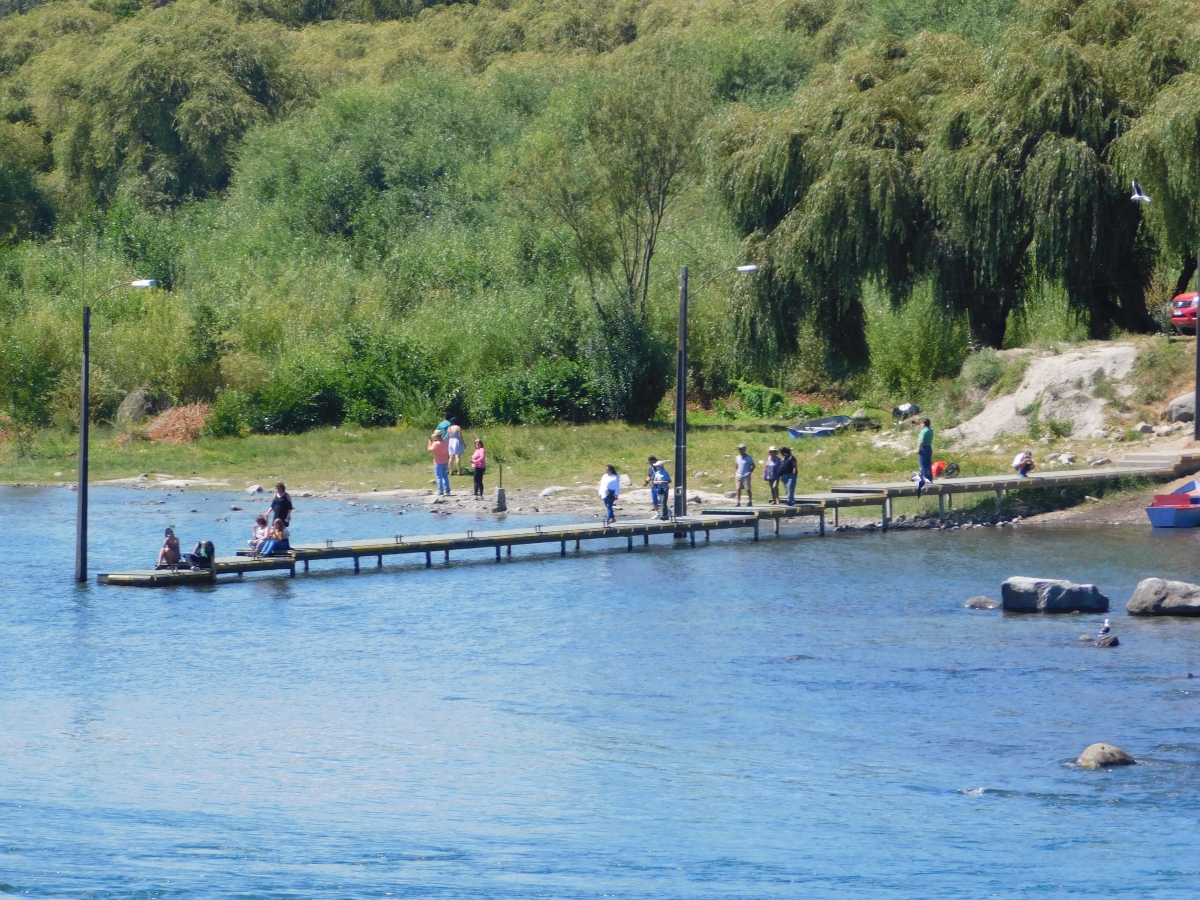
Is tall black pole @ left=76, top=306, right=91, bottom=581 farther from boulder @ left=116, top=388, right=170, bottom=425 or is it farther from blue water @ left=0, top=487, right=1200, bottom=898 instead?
boulder @ left=116, top=388, right=170, bottom=425

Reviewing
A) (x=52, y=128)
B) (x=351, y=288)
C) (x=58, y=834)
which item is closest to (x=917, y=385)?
(x=351, y=288)

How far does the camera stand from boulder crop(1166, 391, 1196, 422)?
Answer: 41656mm

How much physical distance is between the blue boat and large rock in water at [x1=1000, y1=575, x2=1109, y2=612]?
1052 centimetres

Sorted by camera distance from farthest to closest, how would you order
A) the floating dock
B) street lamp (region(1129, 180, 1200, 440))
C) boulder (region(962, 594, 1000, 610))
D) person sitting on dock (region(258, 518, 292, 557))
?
street lamp (region(1129, 180, 1200, 440)) → person sitting on dock (region(258, 518, 292, 557)) → the floating dock → boulder (region(962, 594, 1000, 610))

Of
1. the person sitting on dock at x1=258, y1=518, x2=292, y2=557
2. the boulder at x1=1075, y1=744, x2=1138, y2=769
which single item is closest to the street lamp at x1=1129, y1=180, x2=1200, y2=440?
the person sitting on dock at x1=258, y1=518, x2=292, y2=557

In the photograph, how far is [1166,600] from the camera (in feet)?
85.0

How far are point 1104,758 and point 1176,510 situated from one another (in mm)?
20030

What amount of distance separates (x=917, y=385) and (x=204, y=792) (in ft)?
126

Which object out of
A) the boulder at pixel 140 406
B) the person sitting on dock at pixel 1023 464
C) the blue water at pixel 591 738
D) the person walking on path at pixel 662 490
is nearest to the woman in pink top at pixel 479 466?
the person walking on path at pixel 662 490

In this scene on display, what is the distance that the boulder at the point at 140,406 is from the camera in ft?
189

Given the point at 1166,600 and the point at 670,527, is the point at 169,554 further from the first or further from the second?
the point at 1166,600

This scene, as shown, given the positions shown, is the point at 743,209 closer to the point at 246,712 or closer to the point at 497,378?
the point at 497,378

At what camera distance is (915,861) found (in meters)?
15.2

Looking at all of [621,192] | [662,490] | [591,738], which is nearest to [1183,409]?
[662,490]
